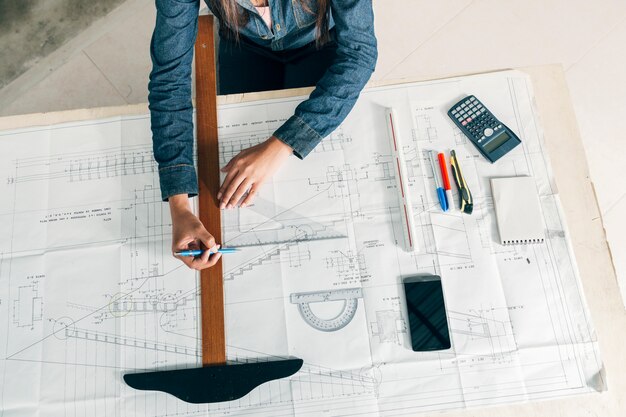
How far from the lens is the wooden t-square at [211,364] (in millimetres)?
856

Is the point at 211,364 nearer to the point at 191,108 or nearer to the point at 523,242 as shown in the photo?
the point at 191,108

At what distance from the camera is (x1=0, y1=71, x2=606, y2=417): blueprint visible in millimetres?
867

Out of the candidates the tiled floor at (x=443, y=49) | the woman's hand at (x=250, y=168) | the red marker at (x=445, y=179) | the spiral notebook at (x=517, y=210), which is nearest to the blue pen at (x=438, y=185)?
the red marker at (x=445, y=179)

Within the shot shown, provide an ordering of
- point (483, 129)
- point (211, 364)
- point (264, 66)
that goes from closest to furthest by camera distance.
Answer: point (211, 364), point (483, 129), point (264, 66)

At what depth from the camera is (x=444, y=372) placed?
0.87 metres

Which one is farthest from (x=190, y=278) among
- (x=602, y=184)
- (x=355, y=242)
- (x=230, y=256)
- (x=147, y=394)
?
(x=602, y=184)

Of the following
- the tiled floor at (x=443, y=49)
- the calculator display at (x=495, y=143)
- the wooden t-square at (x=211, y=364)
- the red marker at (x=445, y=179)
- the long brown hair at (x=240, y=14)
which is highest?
the tiled floor at (x=443, y=49)

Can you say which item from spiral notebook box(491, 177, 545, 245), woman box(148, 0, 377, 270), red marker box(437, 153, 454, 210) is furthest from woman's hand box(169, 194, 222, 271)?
spiral notebook box(491, 177, 545, 245)

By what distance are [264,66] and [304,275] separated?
630mm

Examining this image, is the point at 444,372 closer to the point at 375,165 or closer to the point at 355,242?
A: the point at 355,242

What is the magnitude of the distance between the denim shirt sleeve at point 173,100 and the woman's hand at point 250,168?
75mm

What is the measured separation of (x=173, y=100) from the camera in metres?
0.94

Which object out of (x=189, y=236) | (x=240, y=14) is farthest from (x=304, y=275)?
(x=240, y=14)

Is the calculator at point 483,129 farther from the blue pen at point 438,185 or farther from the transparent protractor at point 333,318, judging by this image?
the transparent protractor at point 333,318
